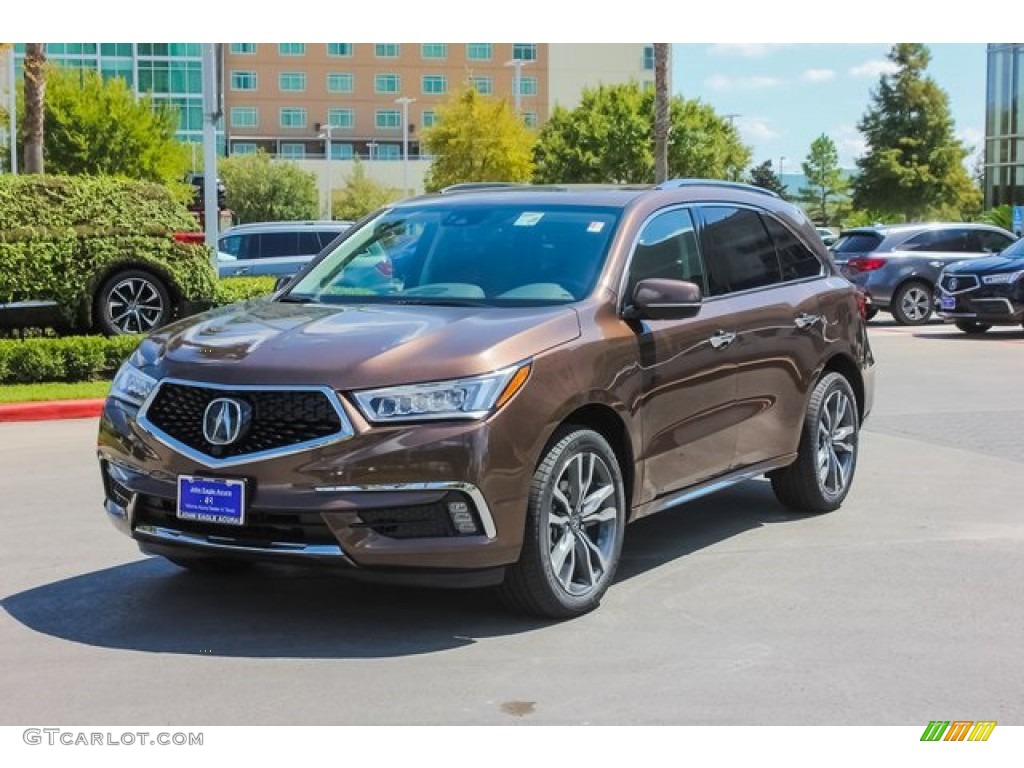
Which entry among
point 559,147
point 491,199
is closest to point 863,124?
point 559,147

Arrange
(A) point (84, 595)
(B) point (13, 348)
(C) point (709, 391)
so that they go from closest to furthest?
(A) point (84, 595) → (C) point (709, 391) → (B) point (13, 348)

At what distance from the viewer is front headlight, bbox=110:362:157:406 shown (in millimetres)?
5406

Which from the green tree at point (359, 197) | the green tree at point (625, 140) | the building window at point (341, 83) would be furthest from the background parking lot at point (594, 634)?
the building window at point (341, 83)

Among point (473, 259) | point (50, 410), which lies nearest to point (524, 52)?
point (50, 410)

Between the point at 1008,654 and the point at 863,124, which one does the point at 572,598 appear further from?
the point at 863,124

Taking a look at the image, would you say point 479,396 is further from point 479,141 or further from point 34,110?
point 479,141

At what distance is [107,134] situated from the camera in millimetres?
42156

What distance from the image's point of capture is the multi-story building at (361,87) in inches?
3957

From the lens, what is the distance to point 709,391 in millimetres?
6410

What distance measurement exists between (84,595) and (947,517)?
4.64 metres

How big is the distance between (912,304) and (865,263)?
3.59 ft

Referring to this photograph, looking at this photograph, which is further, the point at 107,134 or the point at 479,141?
the point at 479,141
